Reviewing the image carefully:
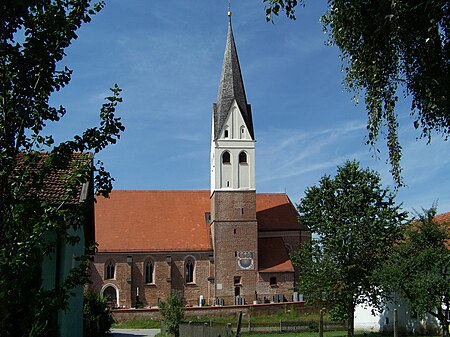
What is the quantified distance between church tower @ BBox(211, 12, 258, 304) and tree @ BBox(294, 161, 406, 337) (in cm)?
1172

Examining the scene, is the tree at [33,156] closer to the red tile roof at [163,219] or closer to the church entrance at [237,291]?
the church entrance at [237,291]

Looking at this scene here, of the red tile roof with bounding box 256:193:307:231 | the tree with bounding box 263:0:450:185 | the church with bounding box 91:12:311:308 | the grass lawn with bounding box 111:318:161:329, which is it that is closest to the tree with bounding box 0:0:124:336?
the tree with bounding box 263:0:450:185

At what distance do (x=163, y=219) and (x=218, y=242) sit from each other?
6.83m

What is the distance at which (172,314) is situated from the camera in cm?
3041

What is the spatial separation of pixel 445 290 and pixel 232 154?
28457mm

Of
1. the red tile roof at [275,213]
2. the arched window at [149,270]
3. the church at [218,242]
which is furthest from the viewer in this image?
the red tile roof at [275,213]

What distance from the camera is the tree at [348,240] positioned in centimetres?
3416

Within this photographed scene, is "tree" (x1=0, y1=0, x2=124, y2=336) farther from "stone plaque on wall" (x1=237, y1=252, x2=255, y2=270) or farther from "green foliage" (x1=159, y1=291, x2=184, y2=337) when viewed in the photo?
"stone plaque on wall" (x1=237, y1=252, x2=255, y2=270)

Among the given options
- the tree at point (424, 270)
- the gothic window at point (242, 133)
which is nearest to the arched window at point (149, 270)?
the gothic window at point (242, 133)

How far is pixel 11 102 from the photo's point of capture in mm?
6215

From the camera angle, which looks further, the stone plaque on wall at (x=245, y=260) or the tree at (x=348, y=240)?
the stone plaque on wall at (x=245, y=260)

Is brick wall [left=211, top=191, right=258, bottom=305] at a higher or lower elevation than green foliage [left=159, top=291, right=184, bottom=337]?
higher

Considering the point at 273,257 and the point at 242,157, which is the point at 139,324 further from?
the point at 242,157

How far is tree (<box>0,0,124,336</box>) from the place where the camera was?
611 centimetres
